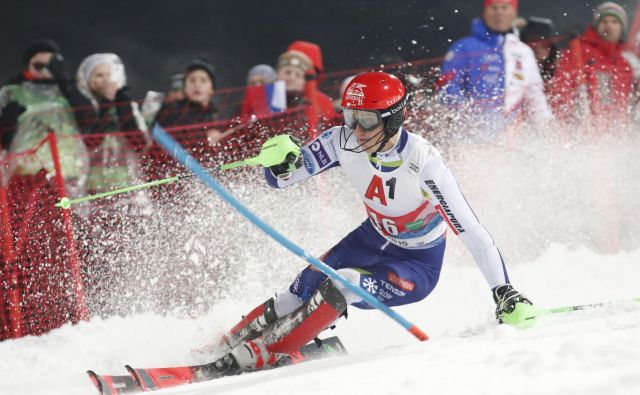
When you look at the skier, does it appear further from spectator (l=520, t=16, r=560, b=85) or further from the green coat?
spectator (l=520, t=16, r=560, b=85)

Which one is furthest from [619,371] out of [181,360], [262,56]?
[262,56]

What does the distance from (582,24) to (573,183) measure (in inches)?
50.1

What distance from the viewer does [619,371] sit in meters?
2.05

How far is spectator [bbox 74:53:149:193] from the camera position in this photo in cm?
521

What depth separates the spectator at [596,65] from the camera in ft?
18.8

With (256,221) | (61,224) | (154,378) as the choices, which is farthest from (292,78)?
(154,378)

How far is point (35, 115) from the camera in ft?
17.6

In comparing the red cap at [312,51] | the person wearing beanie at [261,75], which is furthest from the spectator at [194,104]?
the red cap at [312,51]

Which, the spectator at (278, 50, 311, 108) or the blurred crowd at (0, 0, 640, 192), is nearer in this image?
the blurred crowd at (0, 0, 640, 192)

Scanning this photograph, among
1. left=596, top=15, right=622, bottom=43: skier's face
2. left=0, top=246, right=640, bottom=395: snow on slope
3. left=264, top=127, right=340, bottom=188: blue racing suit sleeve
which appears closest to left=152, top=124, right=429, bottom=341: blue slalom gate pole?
left=0, top=246, right=640, bottom=395: snow on slope

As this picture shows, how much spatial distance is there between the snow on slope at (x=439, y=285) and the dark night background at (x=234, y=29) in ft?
3.92

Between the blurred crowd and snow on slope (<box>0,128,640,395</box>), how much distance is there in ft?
1.40

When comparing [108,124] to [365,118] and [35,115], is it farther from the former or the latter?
[365,118]

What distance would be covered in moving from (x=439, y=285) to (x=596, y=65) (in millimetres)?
2067
